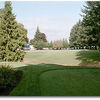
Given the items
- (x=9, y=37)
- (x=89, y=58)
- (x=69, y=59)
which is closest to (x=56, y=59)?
(x=69, y=59)

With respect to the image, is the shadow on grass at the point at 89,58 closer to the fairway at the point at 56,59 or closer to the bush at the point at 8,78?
the fairway at the point at 56,59

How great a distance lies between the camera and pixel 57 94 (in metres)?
3.87

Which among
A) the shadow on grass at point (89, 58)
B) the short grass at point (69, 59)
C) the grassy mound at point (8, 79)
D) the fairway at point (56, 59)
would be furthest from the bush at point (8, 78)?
the shadow on grass at point (89, 58)

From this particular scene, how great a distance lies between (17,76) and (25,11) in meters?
2.84

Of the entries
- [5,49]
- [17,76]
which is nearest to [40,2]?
[17,76]

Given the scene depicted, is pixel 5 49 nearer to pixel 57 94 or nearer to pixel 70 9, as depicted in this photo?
pixel 70 9

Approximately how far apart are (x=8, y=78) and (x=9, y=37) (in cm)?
1244

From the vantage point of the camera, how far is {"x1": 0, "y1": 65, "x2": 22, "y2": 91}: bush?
520cm

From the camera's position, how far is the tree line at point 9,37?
1709 cm

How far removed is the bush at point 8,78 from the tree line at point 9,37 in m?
11.5

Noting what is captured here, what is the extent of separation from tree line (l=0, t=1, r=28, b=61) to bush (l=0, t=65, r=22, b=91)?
1146cm

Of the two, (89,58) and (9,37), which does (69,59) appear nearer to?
(89,58)

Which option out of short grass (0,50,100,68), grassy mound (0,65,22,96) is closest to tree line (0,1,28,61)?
short grass (0,50,100,68)

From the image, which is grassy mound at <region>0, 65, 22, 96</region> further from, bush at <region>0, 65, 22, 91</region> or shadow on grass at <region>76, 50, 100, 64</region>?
shadow on grass at <region>76, 50, 100, 64</region>
